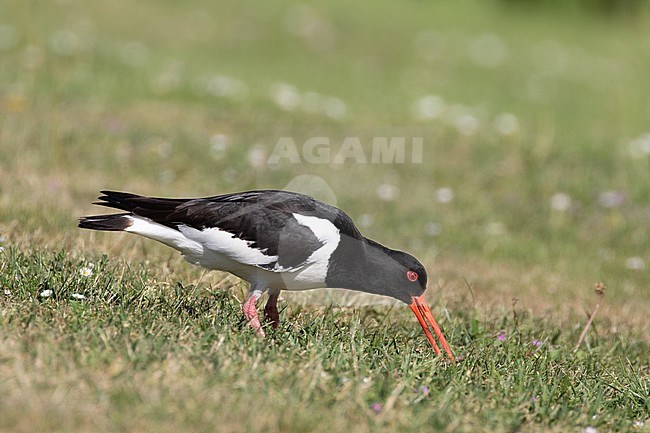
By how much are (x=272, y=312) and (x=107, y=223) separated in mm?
Answer: 994

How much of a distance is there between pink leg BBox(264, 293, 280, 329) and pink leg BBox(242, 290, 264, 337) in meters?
0.14

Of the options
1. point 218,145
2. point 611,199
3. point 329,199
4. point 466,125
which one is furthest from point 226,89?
point 611,199

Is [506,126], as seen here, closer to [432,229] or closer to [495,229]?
[495,229]

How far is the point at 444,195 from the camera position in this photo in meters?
9.54

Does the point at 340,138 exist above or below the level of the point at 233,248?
below

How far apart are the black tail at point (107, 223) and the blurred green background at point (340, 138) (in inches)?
33.2

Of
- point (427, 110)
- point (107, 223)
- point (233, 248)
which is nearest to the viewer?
point (233, 248)

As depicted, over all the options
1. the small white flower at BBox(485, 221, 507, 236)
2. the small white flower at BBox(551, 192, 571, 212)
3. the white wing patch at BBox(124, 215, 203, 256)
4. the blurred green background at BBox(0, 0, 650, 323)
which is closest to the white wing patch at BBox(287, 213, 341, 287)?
the white wing patch at BBox(124, 215, 203, 256)

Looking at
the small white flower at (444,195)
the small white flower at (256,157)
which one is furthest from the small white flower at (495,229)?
the small white flower at (256,157)

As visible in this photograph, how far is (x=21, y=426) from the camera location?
3021mm

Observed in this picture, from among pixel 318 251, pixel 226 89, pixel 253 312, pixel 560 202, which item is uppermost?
→ pixel 226 89

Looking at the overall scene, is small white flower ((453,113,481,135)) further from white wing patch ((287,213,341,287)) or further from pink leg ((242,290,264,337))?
pink leg ((242,290,264,337))

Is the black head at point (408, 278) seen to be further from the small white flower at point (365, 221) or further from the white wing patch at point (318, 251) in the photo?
the small white flower at point (365, 221)

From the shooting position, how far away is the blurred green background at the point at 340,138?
7.84 meters
